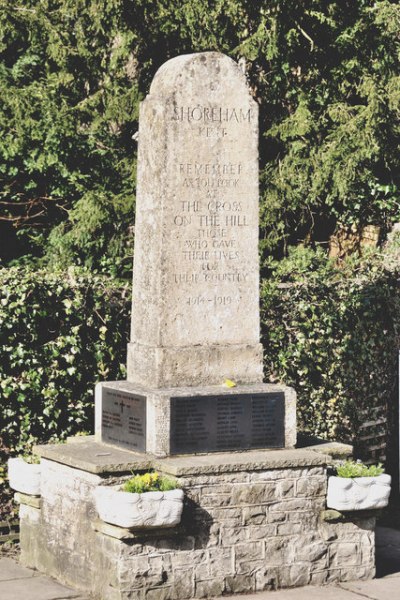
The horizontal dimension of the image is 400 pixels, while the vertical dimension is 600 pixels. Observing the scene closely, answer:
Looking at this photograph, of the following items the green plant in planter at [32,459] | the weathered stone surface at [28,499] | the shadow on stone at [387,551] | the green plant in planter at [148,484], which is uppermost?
the green plant in planter at [148,484]

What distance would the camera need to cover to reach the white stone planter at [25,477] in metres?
8.91

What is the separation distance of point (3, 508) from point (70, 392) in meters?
1.02

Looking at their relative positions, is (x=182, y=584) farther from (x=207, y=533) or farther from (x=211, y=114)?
(x=211, y=114)

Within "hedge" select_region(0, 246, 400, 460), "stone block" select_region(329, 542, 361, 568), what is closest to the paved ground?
"stone block" select_region(329, 542, 361, 568)

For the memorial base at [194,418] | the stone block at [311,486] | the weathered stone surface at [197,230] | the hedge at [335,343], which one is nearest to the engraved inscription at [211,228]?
the weathered stone surface at [197,230]

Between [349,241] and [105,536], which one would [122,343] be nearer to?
[105,536]

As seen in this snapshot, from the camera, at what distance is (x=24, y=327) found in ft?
31.9

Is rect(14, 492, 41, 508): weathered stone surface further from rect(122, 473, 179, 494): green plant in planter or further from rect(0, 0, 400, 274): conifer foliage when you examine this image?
rect(0, 0, 400, 274): conifer foliage

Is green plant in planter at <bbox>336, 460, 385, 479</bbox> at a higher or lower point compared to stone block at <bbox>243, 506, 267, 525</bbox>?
higher

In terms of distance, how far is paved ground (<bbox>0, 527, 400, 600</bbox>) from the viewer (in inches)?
324

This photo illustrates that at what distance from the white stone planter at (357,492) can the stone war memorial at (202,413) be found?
0.10 meters

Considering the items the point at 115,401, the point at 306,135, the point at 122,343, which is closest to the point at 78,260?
the point at 306,135

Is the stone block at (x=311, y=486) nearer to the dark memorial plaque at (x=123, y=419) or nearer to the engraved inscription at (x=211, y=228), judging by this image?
the dark memorial plaque at (x=123, y=419)

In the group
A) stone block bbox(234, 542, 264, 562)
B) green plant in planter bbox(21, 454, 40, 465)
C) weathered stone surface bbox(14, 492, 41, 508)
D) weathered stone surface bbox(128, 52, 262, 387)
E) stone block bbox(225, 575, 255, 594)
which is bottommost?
stone block bbox(225, 575, 255, 594)
